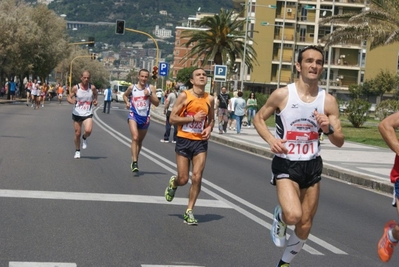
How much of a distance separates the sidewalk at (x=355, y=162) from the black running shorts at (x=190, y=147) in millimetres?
6552

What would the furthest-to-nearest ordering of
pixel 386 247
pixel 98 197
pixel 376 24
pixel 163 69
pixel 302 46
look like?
pixel 302 46, pixel 163 69, pixel 376 24, pixel 98 197, pixel 386 247

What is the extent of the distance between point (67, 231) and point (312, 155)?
322 cm

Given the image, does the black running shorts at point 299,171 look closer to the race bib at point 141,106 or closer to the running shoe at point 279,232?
the running shoe at point 279,232

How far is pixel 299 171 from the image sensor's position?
6.84 m

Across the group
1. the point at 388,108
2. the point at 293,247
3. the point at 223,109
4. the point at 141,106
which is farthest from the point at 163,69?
the point at 293,247

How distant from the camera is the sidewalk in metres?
16.6

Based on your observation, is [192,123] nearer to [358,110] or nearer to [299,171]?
[299,171]

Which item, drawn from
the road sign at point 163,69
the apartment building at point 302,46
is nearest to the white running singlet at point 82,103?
the road sign at point 163,69

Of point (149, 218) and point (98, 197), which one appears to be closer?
point (149, 218)

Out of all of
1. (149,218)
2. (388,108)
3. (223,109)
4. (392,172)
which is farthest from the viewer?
(388,108)

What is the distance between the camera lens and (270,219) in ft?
34.5

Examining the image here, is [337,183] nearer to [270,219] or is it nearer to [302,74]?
[270,219]

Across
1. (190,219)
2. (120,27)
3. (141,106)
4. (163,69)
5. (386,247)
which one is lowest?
(190,219)

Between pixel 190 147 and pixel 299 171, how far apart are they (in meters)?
3.36
